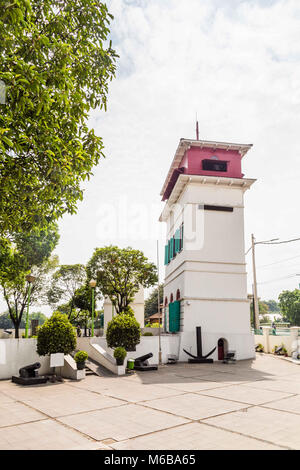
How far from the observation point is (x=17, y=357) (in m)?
16.8

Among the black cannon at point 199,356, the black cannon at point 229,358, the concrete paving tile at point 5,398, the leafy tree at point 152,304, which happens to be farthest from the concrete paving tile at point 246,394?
the leafy tree at point 152,304

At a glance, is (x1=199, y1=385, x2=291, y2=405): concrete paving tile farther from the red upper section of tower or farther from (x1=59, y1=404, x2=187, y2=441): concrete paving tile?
the red upper section of tower

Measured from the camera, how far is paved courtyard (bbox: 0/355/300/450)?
6566mm

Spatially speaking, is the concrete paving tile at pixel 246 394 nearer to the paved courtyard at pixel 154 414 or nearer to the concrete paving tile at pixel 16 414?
the paved courtyard at pixel 154 414

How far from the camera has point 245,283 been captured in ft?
80.6

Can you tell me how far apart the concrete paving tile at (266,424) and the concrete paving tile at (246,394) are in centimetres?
132

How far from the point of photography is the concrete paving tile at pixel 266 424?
6637 millimetres

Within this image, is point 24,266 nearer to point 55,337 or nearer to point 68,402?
point 55,337

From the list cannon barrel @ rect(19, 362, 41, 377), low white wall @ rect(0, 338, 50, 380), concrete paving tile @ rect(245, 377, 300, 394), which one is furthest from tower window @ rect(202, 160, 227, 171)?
cannon barrel @ rect(19, 362, 41, 377)

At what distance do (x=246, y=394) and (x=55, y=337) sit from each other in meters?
8.43

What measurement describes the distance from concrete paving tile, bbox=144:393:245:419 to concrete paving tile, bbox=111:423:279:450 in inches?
52.8

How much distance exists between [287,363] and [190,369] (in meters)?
6.98

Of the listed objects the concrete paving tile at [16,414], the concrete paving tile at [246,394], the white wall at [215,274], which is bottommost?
the concrete paving tile at [246,394]

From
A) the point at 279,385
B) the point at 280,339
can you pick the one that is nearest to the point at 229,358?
the point at 280,339
